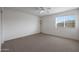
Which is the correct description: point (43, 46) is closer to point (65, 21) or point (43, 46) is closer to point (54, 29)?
point (54, 29)

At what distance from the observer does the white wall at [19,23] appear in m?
2.04

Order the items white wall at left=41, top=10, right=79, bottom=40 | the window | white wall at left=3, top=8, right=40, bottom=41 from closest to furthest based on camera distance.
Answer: the window
white wall at left=41, top=10, right=79, bottom=40
white wall at left=3, top=8, right=40, bottom=41

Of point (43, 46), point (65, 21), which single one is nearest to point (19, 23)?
point (43, 46)

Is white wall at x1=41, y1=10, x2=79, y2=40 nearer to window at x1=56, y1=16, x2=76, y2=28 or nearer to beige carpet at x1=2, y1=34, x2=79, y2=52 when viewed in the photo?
window at x1=56, y1=16, x2=76, y2=28

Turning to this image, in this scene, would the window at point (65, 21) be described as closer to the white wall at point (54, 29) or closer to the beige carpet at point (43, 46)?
the white wall at point (54, 29)

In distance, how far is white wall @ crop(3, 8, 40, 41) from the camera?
204 centimetres

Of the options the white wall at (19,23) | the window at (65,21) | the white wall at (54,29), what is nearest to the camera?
the window at (65,21)

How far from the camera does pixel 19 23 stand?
2199 millimetres

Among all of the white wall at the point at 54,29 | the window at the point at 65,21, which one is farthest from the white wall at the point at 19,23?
the window at the point at 65,21

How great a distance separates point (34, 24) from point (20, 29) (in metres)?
0.55

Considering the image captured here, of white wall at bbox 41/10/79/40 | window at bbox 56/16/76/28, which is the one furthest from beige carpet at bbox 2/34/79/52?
window at bbox 56/16/76/28

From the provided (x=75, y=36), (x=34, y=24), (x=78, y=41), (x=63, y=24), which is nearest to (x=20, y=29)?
(x=34, y=24)
